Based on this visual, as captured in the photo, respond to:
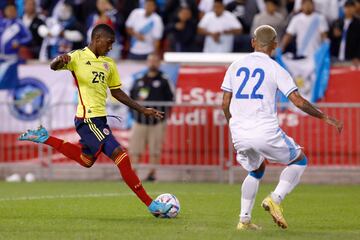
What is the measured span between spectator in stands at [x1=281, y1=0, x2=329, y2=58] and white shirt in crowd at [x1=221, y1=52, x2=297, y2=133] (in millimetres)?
11470

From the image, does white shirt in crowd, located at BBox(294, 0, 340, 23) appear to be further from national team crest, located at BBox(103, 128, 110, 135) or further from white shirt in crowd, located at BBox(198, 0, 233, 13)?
national team crest, located at BBox(103, 128, 110, 135)

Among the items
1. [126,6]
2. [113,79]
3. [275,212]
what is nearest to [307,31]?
[126,6]

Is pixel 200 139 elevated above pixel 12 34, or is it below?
below

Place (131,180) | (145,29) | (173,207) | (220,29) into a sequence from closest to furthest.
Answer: (173,207) → (131,180) → (220,29) → (145,29)

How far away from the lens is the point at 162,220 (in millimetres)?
12984

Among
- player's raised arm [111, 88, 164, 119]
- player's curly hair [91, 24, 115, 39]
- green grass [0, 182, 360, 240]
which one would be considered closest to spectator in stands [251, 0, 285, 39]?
green grass [0, 182, 360, 240]

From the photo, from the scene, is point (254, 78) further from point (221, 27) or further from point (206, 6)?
point (206, 6)

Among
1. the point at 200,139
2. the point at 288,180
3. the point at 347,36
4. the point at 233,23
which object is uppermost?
Answer: the point at 233,23

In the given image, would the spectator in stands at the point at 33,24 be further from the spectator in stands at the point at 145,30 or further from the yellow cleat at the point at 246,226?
the yellow cleat at the point at 246,226

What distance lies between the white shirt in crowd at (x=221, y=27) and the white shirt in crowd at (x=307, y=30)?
1.35 meters

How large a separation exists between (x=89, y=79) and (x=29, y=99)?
9876 millimetres

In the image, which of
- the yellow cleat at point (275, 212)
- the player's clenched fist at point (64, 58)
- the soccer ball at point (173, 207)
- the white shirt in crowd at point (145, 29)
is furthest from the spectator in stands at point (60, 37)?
the yellow cleat at point (275, 212)

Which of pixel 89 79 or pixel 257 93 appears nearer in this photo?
pixel 257 93

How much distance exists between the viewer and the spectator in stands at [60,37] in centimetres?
2423
